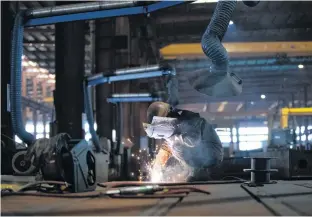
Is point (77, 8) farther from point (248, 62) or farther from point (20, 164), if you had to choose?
point (248, 62)

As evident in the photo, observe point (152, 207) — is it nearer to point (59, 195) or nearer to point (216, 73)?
point (59, 195)

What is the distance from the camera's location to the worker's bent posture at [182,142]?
12.5 feet

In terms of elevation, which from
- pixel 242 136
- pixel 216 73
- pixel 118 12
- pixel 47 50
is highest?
pixel 47 50

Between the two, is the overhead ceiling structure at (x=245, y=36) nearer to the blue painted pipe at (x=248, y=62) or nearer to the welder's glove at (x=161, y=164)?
the blue painted pipe at (x=248, y=62)

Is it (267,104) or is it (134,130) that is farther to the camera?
(267,104)

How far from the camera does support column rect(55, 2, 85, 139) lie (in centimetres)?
631

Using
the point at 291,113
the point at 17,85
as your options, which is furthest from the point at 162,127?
the point at 291,113

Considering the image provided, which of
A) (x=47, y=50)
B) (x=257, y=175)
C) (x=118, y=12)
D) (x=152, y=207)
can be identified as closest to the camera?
(x=152, y=207)

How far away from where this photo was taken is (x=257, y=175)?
11.3 ft

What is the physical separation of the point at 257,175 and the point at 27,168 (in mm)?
2117

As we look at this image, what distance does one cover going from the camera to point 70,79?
634 centimetres

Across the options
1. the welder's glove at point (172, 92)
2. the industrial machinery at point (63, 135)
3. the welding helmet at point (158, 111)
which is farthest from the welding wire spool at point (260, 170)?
the welder's glove at point (172, 92)

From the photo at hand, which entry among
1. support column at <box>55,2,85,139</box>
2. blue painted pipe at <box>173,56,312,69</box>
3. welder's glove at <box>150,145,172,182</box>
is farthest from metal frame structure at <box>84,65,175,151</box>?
blue painted pipe at <box>173,56,312,69</box>

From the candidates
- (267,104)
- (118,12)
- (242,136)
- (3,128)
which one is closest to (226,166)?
(118,12)
